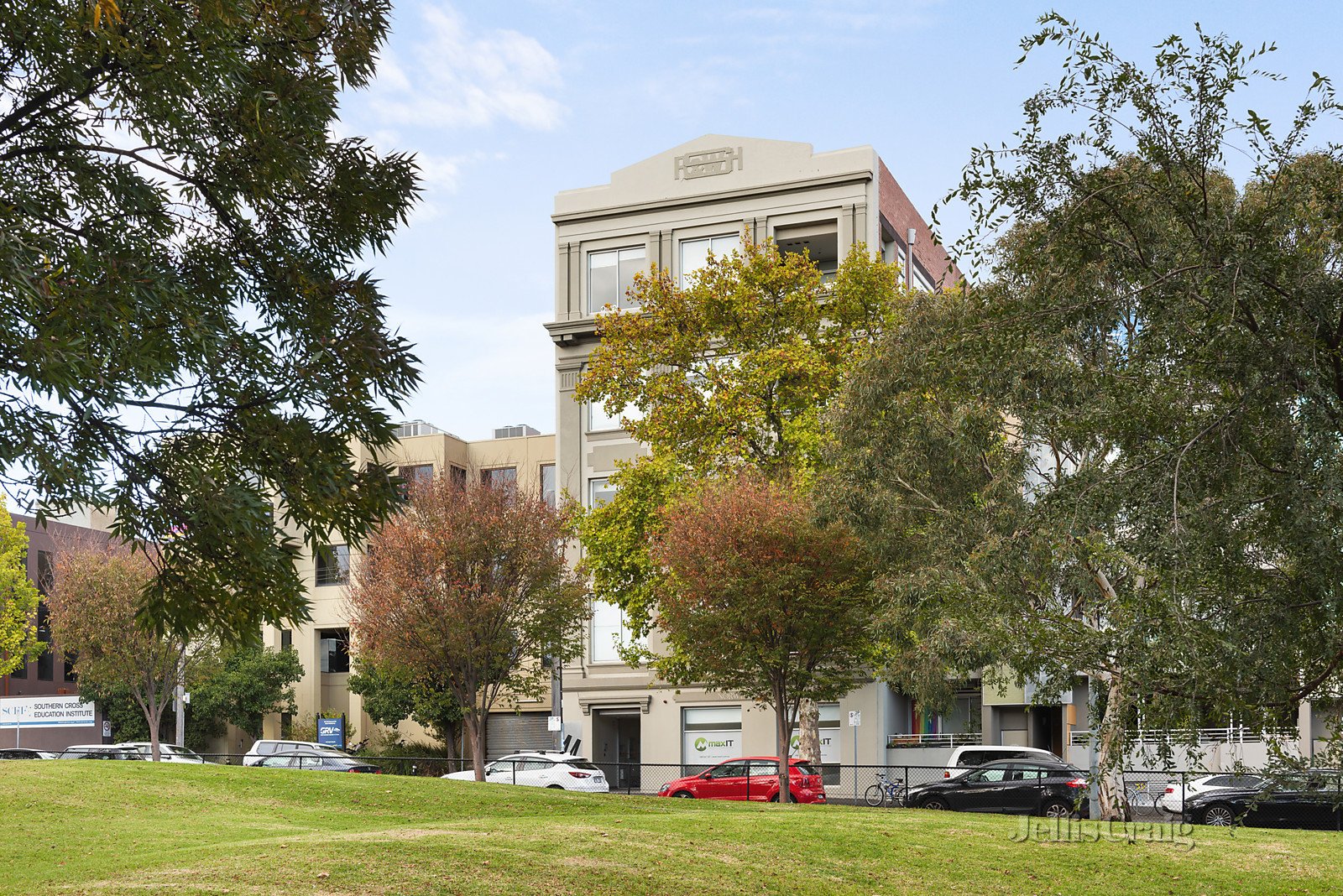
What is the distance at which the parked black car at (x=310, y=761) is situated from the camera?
39.8m

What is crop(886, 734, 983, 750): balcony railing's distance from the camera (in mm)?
46125

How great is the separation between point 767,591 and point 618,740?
21.5m

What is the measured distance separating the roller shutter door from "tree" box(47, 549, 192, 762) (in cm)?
1585

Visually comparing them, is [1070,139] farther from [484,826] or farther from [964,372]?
[484,826]

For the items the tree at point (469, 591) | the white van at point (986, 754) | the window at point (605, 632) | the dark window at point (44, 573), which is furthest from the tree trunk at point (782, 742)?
the dark window at point (44, 573)

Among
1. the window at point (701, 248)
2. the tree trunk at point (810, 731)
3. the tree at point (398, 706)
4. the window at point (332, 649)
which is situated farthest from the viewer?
the window at point (332, 649)

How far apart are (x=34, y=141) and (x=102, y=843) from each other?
30.2 ft

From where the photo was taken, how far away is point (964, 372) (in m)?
13.4

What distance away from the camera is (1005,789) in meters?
31.5

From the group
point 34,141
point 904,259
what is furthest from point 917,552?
point 904,259

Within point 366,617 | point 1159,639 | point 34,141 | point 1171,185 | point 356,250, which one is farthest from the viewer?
point 366,617

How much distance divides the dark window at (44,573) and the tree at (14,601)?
3.25 meters

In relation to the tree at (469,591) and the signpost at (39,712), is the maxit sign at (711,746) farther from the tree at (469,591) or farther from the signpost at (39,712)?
the signpost at (39,712)

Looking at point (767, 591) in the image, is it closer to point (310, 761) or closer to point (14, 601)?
point (310, 761)
